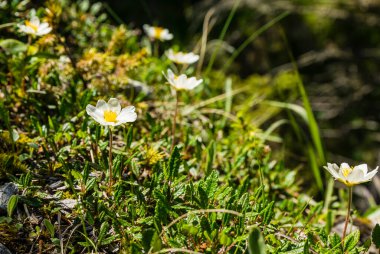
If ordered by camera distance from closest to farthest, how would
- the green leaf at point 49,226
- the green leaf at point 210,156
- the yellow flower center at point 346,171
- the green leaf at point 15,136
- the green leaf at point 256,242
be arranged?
the green leaf at point 256,242 → the green leaf at point 49,226 → the yellow flower center at point 346,171 → the green leaf at point 15,136 → the green leaf at point 210,156

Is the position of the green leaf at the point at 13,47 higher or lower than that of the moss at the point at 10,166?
higher

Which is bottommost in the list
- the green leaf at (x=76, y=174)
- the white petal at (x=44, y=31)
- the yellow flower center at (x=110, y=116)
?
the green leaf at (x=76, y=174)

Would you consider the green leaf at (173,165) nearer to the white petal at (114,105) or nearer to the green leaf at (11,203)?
the white petal at (114,105)

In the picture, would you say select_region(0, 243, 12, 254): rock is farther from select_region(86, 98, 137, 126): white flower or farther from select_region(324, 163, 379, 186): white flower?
select_region(324, 163, 379, 186): white flower

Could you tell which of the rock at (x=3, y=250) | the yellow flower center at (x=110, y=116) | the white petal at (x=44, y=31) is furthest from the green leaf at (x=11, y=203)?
the white petal at (x=44, y=31)

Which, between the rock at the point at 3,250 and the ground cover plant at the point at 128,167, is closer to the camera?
the rock at the point at 3,250

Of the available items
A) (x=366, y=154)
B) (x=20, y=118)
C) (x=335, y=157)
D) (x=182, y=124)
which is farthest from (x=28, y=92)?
(x=366, y=154)

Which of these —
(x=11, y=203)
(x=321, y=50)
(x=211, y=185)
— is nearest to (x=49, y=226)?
(x=11, y=203)

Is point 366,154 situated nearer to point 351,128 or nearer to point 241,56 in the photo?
point 351,128

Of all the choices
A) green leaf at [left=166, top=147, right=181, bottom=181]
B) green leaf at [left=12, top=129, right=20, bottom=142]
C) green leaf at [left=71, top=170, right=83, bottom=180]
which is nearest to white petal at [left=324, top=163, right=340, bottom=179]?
green leaf at [left=166, top=147, right=181, bottom=181]
